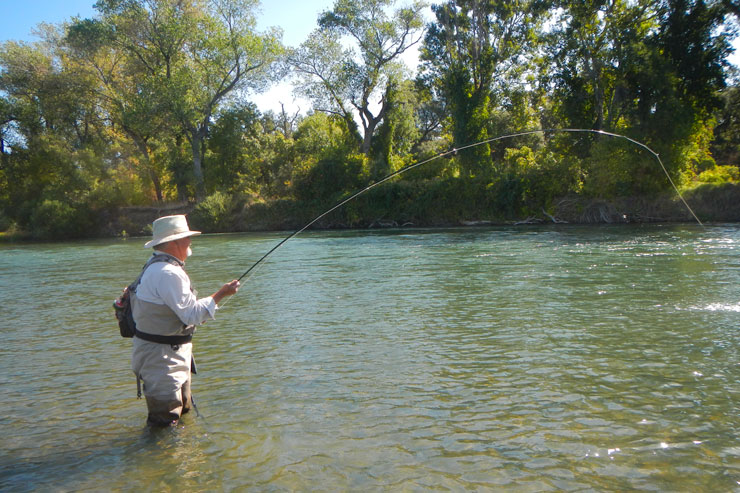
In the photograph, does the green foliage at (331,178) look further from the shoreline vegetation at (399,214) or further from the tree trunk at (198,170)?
the tree trunk at (198,170)

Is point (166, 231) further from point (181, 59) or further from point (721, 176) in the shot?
point (181, 59)

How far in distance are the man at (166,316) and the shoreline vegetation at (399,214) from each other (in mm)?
27905

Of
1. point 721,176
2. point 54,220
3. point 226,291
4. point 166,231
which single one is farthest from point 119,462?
point 54,220

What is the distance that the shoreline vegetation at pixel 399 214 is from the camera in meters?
27.8

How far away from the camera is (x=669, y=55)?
29234mm

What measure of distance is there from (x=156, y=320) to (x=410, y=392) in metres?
2.36

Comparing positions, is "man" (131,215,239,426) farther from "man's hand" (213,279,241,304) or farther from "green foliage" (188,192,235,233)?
"green foliage" (188,192,235,233)

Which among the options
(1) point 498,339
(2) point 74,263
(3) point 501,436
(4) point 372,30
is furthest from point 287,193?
(3) point 501,436

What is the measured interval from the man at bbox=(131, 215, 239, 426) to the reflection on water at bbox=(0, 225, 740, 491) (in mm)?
349

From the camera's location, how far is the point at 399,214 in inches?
1487

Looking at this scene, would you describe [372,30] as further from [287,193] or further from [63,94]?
[63,94]

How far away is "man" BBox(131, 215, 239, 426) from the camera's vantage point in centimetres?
441

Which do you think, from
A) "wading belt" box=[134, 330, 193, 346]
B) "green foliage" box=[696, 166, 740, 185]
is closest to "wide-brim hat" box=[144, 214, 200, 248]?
"wading belt" box=[134, 330, 193, 346]

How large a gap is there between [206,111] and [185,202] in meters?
7.66
